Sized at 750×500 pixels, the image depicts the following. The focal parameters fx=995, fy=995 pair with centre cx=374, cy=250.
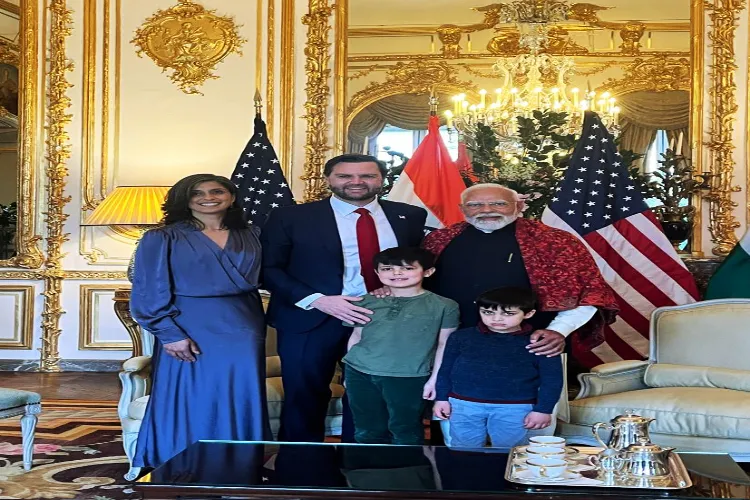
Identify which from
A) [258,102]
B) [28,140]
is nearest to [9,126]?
[28,140]

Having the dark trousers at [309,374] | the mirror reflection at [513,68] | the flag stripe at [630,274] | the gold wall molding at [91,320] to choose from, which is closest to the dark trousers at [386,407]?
the dark trousers at [309,374]

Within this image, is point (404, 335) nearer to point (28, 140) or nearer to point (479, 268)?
point (479, 268)

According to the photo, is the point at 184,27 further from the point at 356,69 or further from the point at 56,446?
the point at 56,446

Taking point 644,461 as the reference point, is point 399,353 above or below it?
above

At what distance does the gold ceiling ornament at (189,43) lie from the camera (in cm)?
719

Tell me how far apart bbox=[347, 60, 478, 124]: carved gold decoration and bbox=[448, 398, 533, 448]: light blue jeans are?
375cm

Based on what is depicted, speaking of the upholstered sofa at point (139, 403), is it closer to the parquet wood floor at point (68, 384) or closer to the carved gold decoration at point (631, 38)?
the parquet wood floor at point (68, 384)

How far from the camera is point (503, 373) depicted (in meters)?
3.37

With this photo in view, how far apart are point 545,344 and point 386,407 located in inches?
24.3

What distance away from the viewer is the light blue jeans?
336 cm

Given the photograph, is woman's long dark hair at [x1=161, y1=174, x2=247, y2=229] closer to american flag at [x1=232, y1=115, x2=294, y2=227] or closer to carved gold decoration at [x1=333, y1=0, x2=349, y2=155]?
american flag at [x1=232, y1=115, x2=294, y2=227]

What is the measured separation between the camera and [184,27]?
7.24 meters

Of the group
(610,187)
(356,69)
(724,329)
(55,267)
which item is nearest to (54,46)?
(55,267)

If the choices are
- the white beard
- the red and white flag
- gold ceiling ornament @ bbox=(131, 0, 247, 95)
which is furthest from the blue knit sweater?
gold ceiling ornament @ bbox=(131, 0, 247, 95)
